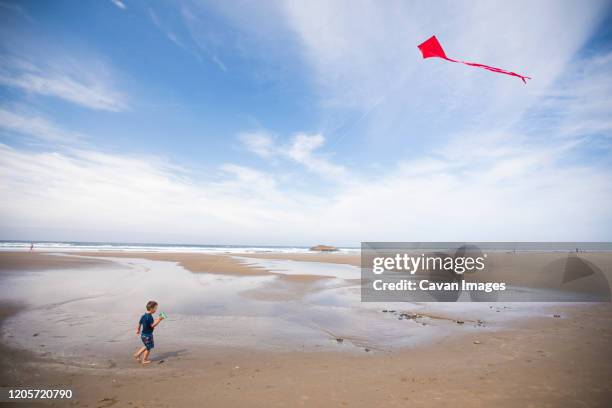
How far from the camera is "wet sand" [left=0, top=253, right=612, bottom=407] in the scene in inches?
215

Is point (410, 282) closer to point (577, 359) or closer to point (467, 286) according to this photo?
point (467, 286)

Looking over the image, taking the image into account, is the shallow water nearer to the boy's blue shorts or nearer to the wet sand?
the wet sand

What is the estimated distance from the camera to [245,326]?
34.1ft

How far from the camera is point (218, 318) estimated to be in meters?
11.3

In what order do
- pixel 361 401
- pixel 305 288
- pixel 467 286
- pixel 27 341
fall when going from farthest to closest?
pixel 467 286, pixel 305 288, pixel 27 341, pixel 361 401

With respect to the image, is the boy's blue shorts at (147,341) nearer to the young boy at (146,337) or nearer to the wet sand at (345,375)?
the young boy at (146,337)

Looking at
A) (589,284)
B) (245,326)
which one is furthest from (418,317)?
(589,284)

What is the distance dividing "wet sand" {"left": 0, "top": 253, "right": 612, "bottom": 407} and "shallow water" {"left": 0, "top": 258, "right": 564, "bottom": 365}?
2.11 feet

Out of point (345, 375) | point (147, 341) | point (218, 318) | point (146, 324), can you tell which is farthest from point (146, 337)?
point (345, 375)

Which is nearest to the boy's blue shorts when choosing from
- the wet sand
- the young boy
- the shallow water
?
the young boy

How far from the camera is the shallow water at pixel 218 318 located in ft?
28.0

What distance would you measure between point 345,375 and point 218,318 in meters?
6.52

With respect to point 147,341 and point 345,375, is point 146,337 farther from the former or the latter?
point 345,375

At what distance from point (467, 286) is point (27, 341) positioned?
23.5m
